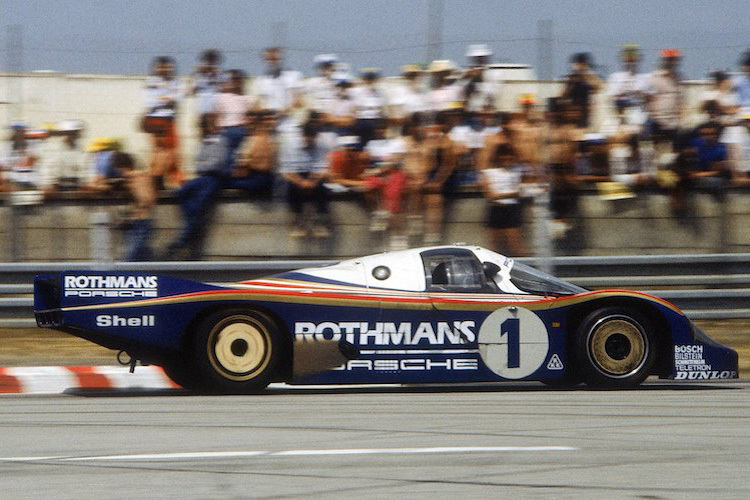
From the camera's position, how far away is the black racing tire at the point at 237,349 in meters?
8.27

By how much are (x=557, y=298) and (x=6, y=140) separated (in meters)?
5.93

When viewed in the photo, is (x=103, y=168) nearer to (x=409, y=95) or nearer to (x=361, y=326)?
(x=409, y=95)

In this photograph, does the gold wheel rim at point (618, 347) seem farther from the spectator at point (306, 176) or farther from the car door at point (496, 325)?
the spectator at point (306, 176)

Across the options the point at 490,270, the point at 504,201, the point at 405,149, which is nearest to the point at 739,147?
the point at 504,201

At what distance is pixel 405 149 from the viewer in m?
11.2

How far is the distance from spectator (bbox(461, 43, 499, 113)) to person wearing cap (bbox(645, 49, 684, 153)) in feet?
5.09

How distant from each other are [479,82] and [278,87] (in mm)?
2036

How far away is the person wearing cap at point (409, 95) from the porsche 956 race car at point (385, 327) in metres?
3.20

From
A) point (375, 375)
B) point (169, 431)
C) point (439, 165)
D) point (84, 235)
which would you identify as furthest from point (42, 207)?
point (169, 431)

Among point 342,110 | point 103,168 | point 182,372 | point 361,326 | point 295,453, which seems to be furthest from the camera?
point 342,110

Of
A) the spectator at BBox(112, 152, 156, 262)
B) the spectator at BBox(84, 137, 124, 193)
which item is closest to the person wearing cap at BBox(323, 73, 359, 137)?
the spectator at BBox(112, 152, 156, 262)

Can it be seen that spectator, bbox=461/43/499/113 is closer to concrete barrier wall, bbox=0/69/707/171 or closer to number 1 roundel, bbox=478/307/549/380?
concrete barrier wall, bbox=0/69/707/171

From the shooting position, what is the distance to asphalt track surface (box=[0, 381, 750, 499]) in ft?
16.4

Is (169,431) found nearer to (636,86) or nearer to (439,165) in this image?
(439,165)
